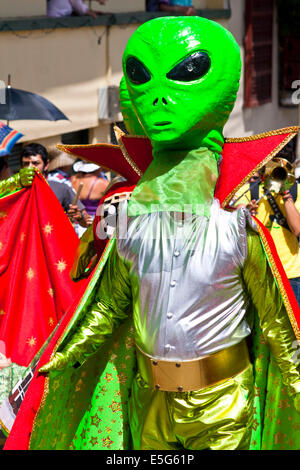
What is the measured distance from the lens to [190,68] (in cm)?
329

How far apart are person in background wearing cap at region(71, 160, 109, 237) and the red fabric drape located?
2.20 meters

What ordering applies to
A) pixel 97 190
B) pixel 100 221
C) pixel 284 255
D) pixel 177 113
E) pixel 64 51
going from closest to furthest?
1. pixel 177 113
2. pixel 100 221
3. pixel 284 255
4. pixel 97 190
5. pixel 64 51

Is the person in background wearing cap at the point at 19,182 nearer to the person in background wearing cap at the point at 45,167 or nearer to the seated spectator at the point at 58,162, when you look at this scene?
the person in background wearing cap at the point at 45,167

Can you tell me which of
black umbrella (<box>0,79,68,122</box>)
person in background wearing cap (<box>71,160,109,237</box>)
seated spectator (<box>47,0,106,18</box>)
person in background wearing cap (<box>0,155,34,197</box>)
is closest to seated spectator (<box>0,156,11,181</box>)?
person in background wearing cap (<box>71,160,109,237</box>)

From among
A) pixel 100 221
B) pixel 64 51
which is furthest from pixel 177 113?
pixel 64 51

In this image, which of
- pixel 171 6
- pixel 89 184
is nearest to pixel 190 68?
pixel 89 184

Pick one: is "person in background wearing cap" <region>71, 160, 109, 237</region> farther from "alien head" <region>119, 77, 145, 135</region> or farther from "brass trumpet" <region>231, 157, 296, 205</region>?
"alien head" <region>119, 77, 145, 135</region>

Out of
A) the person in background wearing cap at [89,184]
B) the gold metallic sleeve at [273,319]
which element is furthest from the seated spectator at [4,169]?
the gold metallic sleeve at [273,319]

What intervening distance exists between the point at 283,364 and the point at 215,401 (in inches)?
11.9

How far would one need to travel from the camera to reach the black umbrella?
7.13m

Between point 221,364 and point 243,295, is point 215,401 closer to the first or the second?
point 221,364

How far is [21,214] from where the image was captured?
448 centimetres

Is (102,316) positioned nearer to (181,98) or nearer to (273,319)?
(273,319)

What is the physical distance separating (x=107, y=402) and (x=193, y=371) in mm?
597
